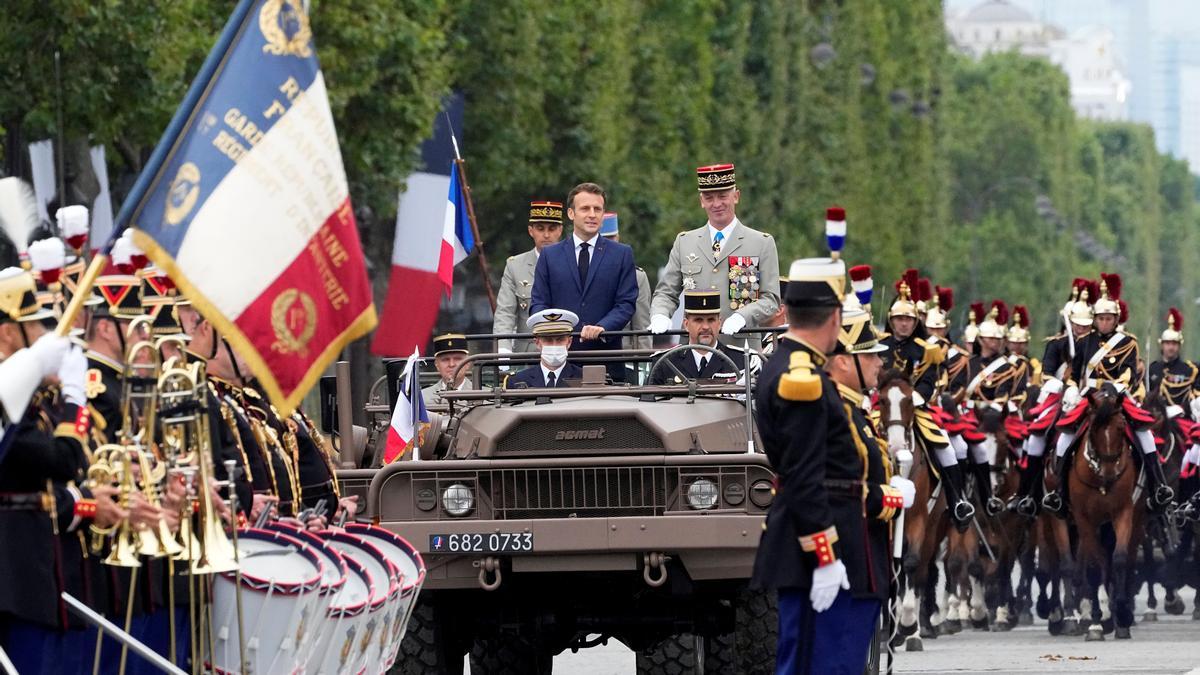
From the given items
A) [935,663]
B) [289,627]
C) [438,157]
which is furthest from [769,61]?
[289,627]

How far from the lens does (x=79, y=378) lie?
10.1 metres

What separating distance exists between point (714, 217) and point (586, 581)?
2.89 metres

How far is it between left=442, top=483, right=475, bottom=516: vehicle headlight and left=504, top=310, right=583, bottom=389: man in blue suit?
112 centimetres

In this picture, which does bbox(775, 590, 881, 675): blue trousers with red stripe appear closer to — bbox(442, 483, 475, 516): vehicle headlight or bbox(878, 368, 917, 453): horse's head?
bbox(442, 483, 475, 516): vehicle headlight

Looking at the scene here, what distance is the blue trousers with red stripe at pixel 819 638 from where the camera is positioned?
10906 mm

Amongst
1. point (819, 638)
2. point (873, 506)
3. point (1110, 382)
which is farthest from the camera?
point (1110, 382)

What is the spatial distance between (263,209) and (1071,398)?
14.4 meters

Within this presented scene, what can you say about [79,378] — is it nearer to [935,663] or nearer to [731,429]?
[731,429]

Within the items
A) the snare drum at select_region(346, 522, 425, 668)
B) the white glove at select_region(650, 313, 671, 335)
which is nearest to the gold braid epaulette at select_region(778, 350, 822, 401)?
the snare drum at select_region(346, 522, 425, 668)

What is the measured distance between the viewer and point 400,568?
11.9 m

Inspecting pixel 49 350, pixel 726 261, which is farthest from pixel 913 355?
pixel 49 350

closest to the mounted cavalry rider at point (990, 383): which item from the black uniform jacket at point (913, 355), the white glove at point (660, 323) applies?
the black uniform jacket at point (913, 355)

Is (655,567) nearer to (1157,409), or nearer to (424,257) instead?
(424,257)

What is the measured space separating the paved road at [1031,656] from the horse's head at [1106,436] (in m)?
1.25
